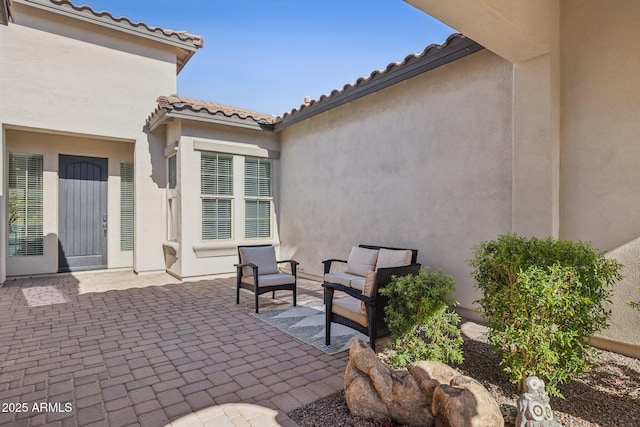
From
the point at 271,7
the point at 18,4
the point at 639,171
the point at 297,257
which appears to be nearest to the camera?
the point at 639,171

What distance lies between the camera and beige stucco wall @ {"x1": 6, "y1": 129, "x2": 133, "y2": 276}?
26.6 feet

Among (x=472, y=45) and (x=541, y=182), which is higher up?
(x=472, y=45)

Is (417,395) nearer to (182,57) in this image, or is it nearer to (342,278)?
(342,278)

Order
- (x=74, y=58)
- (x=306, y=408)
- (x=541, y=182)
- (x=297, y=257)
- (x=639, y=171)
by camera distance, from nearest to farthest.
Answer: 1. (x=306, y=408)
2. (x=639, y=171)
3. (x=541, y=182)
4. (x=74, y=58)
5. (x=297, y=257)

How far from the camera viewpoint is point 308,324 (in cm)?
488

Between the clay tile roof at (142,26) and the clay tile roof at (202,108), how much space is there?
1724 millimetres

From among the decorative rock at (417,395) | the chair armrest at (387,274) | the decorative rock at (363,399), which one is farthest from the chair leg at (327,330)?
the decorative rock at (363,399)

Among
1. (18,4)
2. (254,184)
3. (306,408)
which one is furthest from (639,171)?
(18,4)

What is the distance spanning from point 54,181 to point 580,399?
35.2 ft

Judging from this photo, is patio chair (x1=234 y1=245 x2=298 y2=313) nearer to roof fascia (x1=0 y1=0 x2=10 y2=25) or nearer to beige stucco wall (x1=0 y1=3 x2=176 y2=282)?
beige stucco wall (x1=0 y1=3 x2=176 y2=282)

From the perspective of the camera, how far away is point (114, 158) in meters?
9.20

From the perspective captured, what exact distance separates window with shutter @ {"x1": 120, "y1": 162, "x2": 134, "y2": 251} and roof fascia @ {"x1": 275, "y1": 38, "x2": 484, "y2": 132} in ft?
15.6

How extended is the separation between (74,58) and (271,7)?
16.7ft

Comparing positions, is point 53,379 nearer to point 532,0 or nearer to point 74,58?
point 532,0
